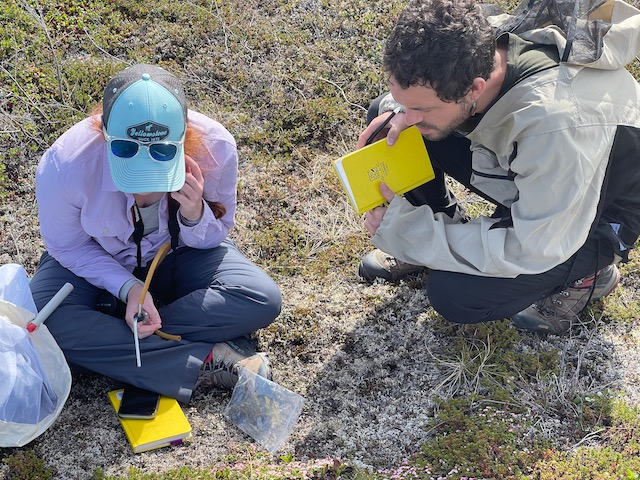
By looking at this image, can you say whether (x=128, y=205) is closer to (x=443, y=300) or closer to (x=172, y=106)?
(x=172, y=106)

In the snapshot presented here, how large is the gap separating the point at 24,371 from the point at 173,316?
Result: 28.4 inches

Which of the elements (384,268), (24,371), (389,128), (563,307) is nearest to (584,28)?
(389,128)

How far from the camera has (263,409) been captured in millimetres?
3432

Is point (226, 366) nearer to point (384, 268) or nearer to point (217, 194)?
point (217, 194)

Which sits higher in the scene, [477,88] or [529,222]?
[477,88]

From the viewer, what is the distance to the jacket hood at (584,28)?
2910 mm

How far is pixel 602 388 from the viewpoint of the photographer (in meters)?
3.48

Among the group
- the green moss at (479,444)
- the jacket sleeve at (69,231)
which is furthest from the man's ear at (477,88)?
the jacket sleeve at (69,231)

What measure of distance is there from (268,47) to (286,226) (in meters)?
1.59

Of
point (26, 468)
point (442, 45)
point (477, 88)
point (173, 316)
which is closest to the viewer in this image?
point (442, 45)

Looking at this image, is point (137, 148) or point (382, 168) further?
point (382, 168)

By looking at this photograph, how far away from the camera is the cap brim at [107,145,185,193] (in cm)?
300

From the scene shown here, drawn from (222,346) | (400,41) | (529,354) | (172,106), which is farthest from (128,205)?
(529,354)

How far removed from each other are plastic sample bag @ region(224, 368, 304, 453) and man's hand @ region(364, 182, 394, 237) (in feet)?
2.88
